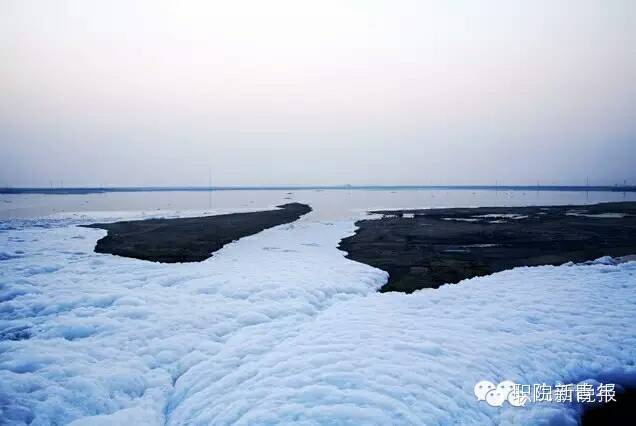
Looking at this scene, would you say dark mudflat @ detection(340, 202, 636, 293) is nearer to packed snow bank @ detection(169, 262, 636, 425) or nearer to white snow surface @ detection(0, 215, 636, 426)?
white snow surface @ detection(0, 215, 636, 426)

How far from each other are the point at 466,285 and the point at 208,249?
48.8 ft

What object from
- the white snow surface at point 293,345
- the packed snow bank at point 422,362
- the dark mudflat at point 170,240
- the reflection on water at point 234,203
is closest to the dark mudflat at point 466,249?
the white snow surface at point 293,345

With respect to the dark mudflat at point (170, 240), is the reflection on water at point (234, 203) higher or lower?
higher

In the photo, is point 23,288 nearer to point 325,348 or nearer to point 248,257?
point 248,257

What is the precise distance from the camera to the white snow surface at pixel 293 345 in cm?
527

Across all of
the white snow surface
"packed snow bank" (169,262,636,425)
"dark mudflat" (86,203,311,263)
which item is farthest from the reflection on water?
"packed snow bank" (169,262,636,425)

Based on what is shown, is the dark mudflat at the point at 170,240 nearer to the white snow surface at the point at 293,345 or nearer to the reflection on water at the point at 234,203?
the white snow surface at the point at 293,345

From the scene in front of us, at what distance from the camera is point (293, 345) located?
7324 millimetres

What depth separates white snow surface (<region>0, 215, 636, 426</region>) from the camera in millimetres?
5266

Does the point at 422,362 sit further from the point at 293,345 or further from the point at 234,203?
the point at 234,203

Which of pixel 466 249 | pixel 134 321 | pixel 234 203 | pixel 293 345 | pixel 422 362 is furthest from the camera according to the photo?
pixel 234 203

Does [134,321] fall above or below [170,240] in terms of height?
above

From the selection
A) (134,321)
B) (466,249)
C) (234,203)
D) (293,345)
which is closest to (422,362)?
(293,345)

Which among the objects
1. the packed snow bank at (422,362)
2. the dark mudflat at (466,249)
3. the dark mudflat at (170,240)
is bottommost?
the dark mudflat at (170,240)
